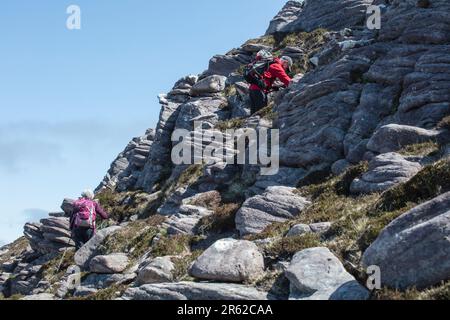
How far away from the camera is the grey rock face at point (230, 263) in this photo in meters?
11.7

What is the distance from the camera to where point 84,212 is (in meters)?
24.3

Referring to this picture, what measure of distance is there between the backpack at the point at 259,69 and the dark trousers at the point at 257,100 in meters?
0.76

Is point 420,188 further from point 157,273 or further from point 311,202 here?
point 157,273

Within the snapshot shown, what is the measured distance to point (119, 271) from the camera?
757 inches

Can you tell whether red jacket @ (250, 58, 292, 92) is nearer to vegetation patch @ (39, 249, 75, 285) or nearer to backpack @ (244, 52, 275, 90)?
backpack @ (244, 52, 275, 90)

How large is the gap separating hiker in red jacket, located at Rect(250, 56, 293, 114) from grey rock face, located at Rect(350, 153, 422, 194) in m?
13.6

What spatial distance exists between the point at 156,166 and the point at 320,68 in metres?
13.9

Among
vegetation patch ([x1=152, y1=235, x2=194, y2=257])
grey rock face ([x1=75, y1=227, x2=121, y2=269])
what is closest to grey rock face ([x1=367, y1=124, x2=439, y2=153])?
vegetation patch ([x1=152, y1=235, x2=194, y2=257])

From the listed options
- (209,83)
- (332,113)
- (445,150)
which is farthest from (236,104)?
(445,150)

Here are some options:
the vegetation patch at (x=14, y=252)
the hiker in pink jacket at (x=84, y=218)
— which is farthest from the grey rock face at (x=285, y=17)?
the vegetation patch at (x=14, y=252)

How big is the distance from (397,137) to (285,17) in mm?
34746

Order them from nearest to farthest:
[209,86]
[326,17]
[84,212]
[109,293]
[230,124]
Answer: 1. [109,293]
2. [84,212]
3. [230,124]
4. [209,86]
5. [326,17]

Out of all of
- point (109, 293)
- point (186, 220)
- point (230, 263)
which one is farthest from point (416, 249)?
point (186, 220)
